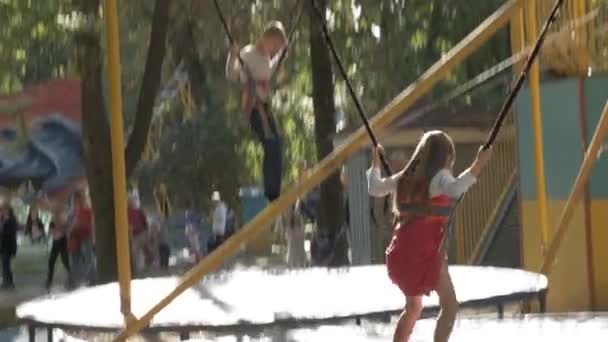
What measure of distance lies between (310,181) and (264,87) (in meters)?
2.14

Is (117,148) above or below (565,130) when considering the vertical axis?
below

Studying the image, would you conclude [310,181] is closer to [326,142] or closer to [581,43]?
[581,43]

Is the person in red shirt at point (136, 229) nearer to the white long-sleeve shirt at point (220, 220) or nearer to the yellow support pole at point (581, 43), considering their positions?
the white long-sleeve shirt at point (220, 220)

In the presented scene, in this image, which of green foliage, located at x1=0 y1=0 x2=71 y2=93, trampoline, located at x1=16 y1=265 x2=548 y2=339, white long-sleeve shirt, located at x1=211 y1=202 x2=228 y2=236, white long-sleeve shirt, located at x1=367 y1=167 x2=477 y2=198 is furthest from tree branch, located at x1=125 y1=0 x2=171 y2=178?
white long-sleeve shirt, located at x1=367 y1=167 x2=477 y2=198

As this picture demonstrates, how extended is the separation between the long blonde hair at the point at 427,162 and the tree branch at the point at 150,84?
10454mm

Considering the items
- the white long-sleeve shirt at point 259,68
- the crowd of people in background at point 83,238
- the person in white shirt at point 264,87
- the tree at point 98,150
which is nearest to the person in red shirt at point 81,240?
the crowd of people in background at point 83,238

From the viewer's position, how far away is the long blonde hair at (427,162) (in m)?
5.71

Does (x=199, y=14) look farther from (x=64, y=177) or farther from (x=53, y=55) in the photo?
(x=64, y=177)

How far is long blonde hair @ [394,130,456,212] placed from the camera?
18.7ft

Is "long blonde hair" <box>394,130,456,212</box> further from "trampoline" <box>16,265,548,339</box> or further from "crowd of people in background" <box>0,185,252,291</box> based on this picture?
"crowd of people in background" <box>0,185,252,291</box>

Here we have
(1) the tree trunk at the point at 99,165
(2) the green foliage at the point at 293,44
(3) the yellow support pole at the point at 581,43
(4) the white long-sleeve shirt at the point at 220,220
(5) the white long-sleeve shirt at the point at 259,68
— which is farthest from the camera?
(4) the white long-sleeve shirt at the point at 220,220

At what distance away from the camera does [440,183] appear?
5.67 meters

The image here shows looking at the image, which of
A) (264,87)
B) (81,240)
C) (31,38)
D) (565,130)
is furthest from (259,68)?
(81,240)

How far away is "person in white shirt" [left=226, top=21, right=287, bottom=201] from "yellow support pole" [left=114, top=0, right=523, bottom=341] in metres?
1.90
